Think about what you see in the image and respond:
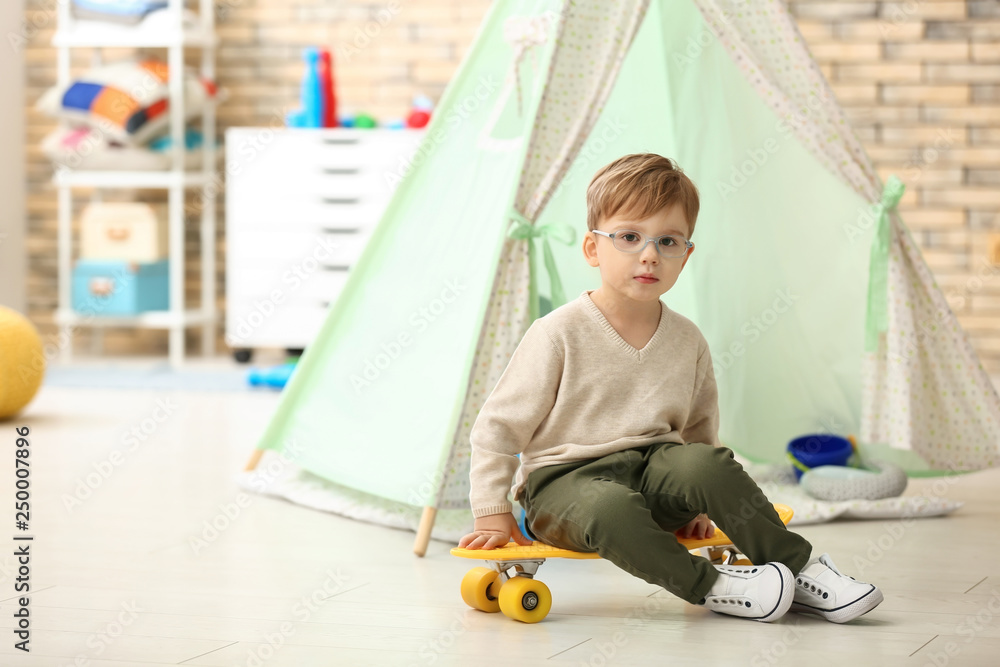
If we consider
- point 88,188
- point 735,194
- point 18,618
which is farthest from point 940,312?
point 88,188

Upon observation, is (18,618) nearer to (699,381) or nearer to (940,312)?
(699,381)

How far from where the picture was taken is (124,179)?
4.46 meters

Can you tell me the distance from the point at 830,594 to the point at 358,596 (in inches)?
27.3

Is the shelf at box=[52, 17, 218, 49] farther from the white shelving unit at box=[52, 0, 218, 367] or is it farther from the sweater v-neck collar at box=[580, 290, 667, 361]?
the sweater v-neck collar at box=[580, 290, 667, 361]

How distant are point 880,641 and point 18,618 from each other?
1.19 metres

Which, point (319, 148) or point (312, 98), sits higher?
point (312, 98)

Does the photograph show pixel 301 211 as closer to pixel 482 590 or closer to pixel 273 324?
pixel 273 324

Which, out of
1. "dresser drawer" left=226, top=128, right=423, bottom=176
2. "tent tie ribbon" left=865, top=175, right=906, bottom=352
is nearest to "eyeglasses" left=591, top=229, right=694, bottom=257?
"tent tie ribbon" left=865, top=175, right=906, bottom=352

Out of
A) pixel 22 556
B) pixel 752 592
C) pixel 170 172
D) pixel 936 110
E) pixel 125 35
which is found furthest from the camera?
pixel 170 172

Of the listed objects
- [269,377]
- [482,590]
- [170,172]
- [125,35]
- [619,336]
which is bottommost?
[269,377]

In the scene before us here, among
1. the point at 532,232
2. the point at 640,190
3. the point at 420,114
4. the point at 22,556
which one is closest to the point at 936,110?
the point at 420,114

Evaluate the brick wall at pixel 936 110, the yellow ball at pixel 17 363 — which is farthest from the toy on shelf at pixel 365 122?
the yellow ball at pixel 17 363

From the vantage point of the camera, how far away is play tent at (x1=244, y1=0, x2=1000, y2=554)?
206 centimetres

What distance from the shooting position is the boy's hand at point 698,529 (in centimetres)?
165
